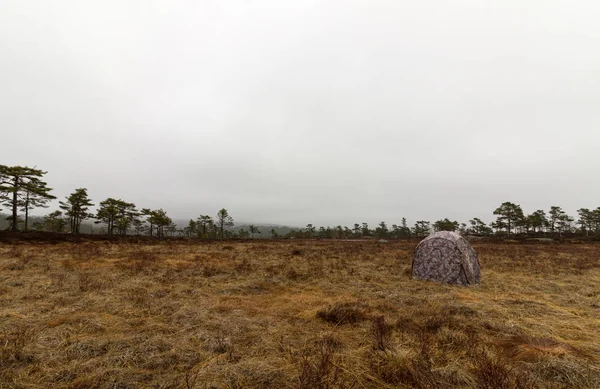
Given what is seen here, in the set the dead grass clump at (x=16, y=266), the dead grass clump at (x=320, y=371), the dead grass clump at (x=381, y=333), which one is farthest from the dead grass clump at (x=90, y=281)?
the dead grass clump at (x=381, y=333)

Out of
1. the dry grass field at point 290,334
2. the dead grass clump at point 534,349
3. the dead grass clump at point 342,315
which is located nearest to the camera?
the dry grass field at point 290,334

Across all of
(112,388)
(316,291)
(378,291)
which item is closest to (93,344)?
(112,388)

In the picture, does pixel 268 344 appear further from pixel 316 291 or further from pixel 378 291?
pixel 378 291

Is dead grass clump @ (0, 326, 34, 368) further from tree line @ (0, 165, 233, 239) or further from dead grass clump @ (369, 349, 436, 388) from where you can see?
tree line @ (0, 165, 233, 239)

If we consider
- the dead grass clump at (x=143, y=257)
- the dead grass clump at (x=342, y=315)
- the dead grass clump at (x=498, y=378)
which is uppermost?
the dead grass clump at (x=498, y=378)

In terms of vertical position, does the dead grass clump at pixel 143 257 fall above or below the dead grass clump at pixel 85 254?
below

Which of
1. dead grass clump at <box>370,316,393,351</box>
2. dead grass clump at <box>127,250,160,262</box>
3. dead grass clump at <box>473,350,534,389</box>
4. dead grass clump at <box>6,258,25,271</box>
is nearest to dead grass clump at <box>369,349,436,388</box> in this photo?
dead grass clump at <box>370,316,393,351</box>

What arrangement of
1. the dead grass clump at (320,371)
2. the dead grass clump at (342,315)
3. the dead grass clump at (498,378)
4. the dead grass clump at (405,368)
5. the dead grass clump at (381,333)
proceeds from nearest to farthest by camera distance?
the dead grass clump at (498,378) < the dead grass clump at (320,371) < the dead grass clump at (405,368) < the dead grass clump at (381,333) < the dead grass clump at (342,315)

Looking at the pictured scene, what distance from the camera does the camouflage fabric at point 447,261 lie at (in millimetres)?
10766

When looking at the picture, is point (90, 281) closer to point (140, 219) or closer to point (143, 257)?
point (143, 257)

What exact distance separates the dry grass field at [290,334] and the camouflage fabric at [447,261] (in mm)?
708

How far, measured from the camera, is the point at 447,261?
11.0 m

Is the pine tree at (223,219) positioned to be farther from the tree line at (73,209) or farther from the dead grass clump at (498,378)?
the dead grass clump at (498,378)

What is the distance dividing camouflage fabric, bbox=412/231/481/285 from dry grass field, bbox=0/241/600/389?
71cm
